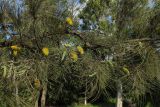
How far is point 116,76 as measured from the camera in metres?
2.14

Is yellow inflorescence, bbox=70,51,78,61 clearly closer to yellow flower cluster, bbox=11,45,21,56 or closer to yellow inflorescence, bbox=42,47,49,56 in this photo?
yellow inflorescence, bbox=42,47,49,56

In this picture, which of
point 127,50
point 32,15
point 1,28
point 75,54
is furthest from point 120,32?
point 1,28

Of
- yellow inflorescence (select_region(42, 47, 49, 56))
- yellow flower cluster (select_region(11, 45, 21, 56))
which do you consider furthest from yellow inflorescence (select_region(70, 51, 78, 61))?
yellow flower cluster (select_region(11, 45, 21, 56))

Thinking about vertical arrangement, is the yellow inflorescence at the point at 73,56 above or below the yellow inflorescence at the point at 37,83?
above

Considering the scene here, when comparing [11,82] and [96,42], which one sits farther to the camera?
[96,42]

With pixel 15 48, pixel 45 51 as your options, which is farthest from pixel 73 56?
pixel 15 48

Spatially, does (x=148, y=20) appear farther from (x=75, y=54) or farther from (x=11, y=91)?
(x=11, y=91)

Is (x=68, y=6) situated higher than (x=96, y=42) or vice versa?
(x=68, y=6)

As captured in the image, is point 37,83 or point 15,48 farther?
point 15,48

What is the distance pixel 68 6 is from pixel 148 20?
0.41 m

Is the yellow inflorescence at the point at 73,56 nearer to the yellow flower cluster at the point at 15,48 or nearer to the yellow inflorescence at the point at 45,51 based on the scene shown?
the yellow inflorescence at the point at 45,51

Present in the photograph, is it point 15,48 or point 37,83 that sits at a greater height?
point 15,48

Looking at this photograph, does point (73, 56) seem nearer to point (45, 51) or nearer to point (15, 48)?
point (45, 51)

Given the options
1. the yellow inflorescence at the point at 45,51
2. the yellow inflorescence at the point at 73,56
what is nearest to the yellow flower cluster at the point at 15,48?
the yellow inflorescence at the point at 45,51
